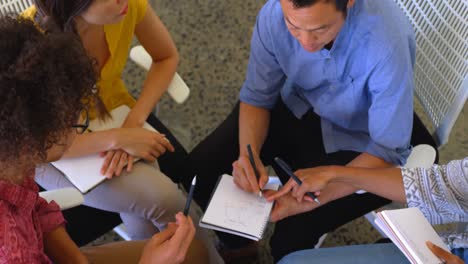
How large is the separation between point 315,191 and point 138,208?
51cm

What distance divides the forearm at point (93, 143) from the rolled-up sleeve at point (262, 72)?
0.41 m

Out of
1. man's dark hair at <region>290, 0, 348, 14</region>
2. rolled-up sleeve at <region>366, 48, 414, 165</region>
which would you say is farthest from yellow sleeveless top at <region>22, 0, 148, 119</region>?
rolled-up sleeve at <region>366, 48, 414, 165</region>

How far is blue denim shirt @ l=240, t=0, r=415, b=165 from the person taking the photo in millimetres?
1214

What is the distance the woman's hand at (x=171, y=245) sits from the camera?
1144mm

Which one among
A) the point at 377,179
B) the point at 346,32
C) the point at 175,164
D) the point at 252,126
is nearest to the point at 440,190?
the point at 377,179

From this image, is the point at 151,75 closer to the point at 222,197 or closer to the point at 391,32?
the point at 222,197

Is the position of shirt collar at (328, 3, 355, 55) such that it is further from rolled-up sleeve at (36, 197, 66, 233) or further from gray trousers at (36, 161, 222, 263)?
rolled-up sleeve at (36, 197, 66, 233)

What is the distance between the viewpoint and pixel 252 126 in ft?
4.92

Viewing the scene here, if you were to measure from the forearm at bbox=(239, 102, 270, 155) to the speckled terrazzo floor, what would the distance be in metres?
0.54

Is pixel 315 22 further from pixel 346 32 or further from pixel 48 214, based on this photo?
pixel 48 214

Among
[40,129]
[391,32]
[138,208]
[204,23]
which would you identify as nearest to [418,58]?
[391,32]

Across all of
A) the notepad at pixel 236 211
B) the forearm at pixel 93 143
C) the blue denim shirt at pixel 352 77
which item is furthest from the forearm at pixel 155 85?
the notepad at pixel 236 211

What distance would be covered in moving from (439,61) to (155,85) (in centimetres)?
85

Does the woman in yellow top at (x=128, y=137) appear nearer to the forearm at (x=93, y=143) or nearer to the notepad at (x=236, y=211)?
the forearm at (x=93, y=143)
